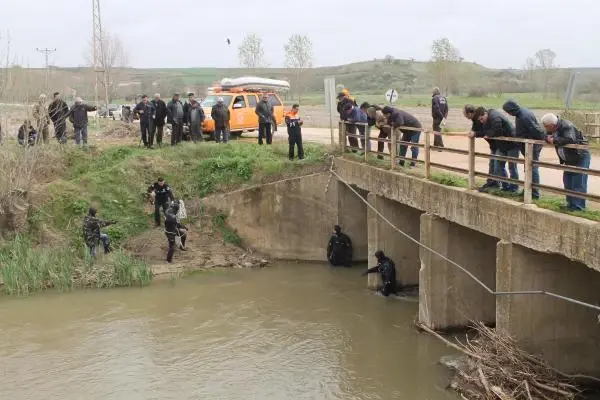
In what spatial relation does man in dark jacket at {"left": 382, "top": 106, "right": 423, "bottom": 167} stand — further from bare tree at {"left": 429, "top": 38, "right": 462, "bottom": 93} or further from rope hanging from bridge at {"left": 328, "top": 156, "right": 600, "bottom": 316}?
bare tree at {"left": 429, "top": 38, "right": 462, "bottom": 93}

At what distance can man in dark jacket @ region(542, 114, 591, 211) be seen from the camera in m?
9.39

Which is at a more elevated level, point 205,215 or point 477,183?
point 477,183

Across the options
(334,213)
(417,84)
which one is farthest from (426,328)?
(417,84)

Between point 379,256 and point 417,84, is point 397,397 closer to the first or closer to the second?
point 379,256

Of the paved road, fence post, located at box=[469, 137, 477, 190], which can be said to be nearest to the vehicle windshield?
the paved road

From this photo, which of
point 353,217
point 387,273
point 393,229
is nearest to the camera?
point 387,273

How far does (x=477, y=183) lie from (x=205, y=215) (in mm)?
8749

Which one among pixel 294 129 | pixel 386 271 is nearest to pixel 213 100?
pixel 294 129

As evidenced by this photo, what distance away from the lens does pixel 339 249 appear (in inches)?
699

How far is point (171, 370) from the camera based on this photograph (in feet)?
37.8

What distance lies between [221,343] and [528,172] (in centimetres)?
632

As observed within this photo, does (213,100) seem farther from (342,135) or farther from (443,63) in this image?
(443,63)

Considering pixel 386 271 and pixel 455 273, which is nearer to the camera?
pixel 455 273

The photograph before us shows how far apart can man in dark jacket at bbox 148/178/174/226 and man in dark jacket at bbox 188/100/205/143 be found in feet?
12.0
